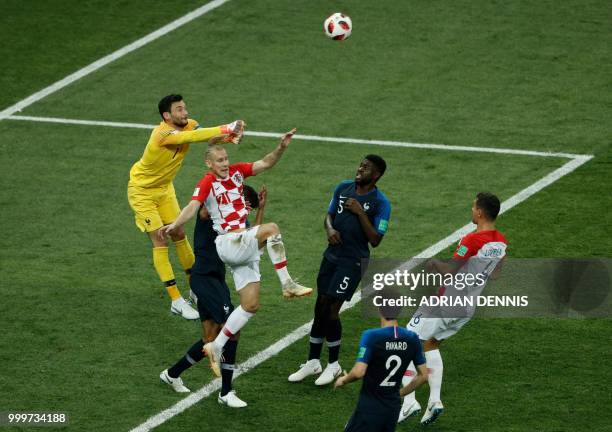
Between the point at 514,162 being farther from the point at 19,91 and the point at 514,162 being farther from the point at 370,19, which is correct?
the point at 19,91

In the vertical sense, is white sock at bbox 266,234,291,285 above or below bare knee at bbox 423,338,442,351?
above

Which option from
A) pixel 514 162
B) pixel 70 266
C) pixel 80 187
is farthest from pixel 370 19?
pixel 70 266

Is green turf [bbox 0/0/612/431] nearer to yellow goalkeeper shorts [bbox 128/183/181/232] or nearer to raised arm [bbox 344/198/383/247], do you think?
yellow goalkeeper shorts [bbox 128/183/181/232]

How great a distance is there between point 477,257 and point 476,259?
1.1 inches

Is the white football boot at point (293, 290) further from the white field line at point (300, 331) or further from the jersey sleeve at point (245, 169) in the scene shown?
the jersey sleeve at point (245, 169)

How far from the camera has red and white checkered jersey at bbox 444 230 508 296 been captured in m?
12.7

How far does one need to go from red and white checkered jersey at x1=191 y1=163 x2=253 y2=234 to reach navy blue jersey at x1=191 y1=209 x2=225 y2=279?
0.50 feet

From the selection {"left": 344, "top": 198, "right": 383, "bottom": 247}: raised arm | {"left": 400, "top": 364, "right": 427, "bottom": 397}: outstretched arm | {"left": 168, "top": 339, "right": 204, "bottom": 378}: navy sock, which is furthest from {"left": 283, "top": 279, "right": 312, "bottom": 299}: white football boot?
{"left": 400, "top": 364, "right": 427, "bottom": 397}: outstretched arm

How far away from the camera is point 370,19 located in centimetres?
2564

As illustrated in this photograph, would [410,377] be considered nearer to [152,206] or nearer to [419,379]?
[419,379]

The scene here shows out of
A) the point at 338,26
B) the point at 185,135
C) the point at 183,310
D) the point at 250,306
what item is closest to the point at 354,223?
the point at 250,306

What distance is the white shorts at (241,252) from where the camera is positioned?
524 inches

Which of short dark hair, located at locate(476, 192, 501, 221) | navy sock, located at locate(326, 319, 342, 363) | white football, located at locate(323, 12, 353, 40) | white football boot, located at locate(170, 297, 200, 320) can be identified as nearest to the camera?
short dark hair, located at locate(476, 192, 501, 221)

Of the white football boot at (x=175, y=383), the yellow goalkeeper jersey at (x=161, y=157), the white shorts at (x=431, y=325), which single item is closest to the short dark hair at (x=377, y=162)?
the white shorts at (x=431, y=325)
